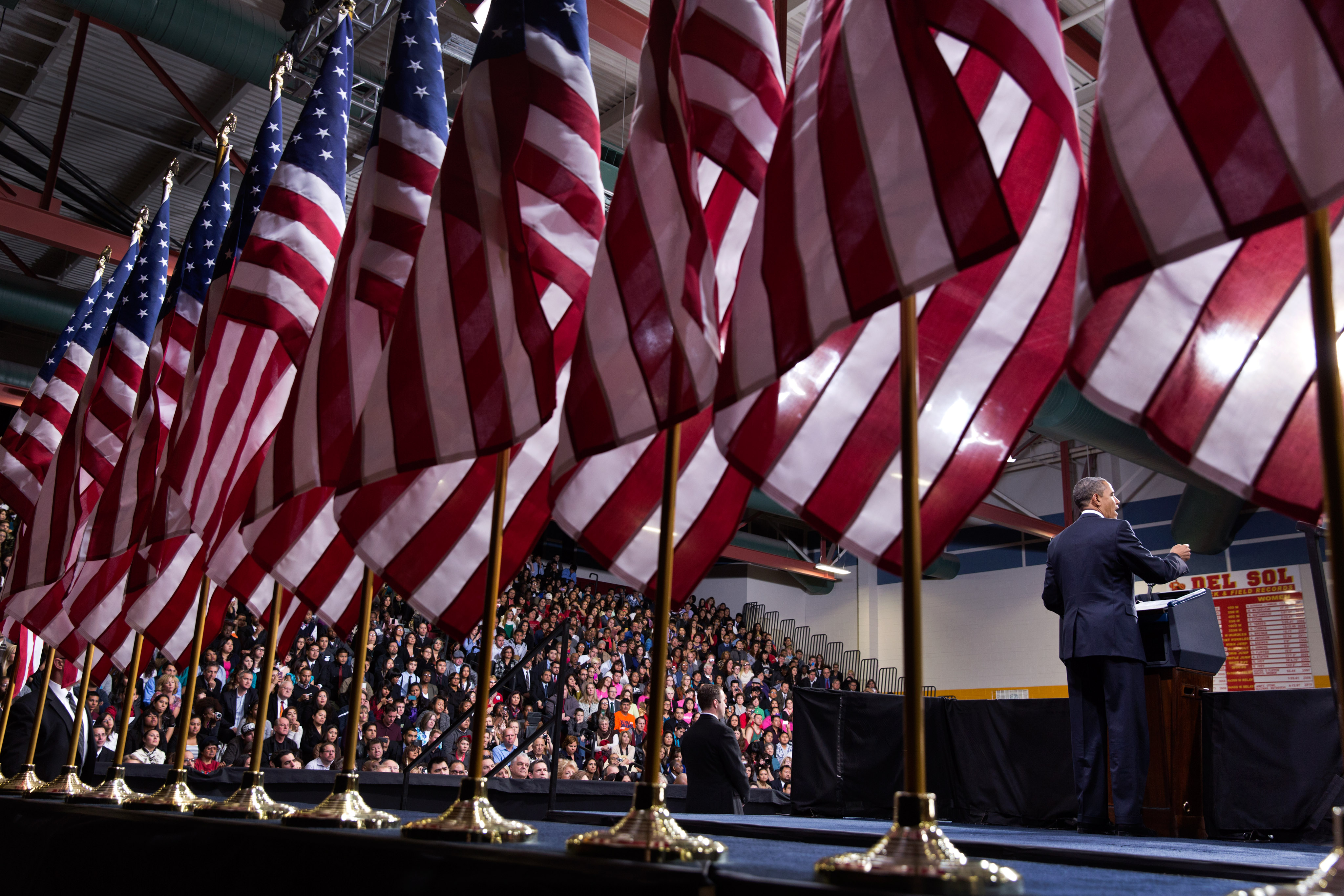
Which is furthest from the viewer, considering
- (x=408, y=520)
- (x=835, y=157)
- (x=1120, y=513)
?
(x=1120, y=513)

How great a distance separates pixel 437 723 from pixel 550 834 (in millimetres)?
8692

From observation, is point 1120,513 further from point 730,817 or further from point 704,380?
point 704,380

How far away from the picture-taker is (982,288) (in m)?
2.28

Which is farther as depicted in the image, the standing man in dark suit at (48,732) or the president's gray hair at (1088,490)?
the standing man in dark suit at (48,732)

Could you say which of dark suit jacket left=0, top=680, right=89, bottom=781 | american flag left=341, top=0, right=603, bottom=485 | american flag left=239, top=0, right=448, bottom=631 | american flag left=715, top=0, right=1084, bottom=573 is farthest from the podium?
dark suit jacket left=0, top=680, right=89, bottom=781

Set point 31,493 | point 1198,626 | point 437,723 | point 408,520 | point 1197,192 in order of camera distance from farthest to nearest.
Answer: point 437,723 < point 31,493 < point 1198,626 < point 408,520 < point 1197,192

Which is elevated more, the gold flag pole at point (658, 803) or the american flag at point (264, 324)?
the american flag at point (264, 324)

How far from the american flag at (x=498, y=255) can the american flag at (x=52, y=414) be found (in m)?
3.87

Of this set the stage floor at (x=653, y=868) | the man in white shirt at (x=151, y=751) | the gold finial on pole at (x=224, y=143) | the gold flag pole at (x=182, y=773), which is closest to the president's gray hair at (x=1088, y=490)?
the stage floor at (x=653, y=868)

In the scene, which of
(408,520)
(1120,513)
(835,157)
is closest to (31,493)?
Answer: (408,520)

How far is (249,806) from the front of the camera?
9.61 ft

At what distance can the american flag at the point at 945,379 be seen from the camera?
2.16 meters

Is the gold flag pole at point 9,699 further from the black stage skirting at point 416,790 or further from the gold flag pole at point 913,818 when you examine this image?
the gold flag pole at point 913,818

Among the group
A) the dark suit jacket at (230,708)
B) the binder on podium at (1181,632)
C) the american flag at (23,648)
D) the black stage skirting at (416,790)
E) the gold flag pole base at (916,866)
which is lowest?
the black stage skirting at (416,790)
